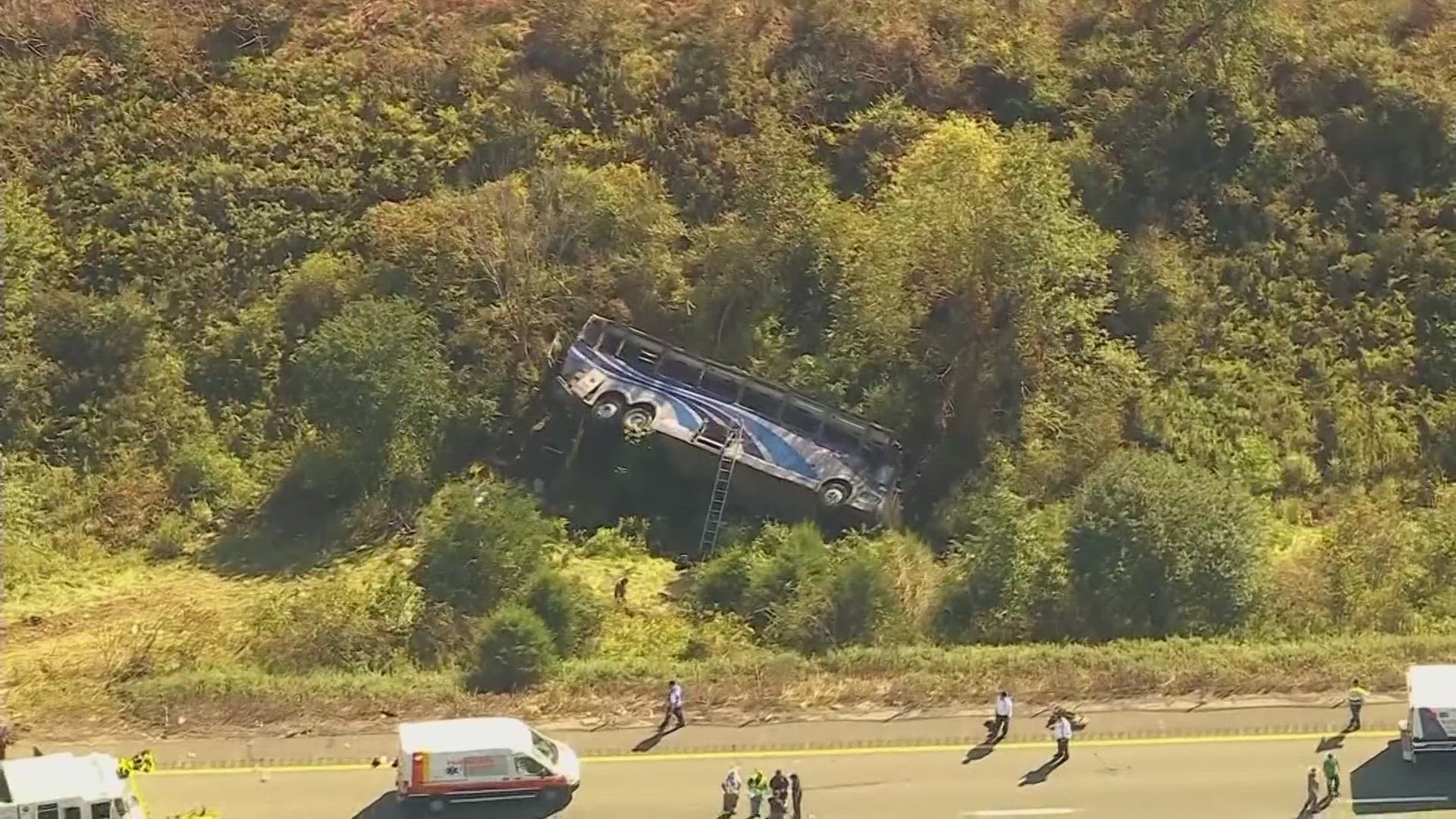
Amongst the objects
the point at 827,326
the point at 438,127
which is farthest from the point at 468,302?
the point at 827,326

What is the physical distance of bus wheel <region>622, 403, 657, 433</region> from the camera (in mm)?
36719

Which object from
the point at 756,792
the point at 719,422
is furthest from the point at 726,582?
the point at 756,792

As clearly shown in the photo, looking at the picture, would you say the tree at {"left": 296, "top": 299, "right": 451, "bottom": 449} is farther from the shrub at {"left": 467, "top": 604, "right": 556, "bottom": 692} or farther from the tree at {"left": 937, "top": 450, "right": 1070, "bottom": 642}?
the tree at {"left": 937, "top": 450, "right": 1070, "bottom": 642}

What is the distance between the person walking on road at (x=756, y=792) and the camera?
89.2 ft

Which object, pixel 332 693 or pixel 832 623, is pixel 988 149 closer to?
pixel 832 623

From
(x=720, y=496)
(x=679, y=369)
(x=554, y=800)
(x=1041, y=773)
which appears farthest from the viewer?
(x=679, y=369)

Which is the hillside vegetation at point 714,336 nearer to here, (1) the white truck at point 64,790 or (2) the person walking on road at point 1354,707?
(2) the person walking on road at point 1354,707

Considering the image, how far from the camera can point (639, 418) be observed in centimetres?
3684

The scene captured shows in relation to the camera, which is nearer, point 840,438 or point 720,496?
point 720,496

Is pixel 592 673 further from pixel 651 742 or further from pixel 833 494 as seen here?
pixel 833 494

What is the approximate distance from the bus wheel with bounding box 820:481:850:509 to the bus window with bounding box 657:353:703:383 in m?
4.54

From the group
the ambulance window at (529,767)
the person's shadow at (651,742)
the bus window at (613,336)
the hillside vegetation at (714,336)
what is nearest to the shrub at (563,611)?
the hillside vegetation at (714,336)

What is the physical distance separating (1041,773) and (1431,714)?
6960 millimetres

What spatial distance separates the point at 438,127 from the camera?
140 ft
